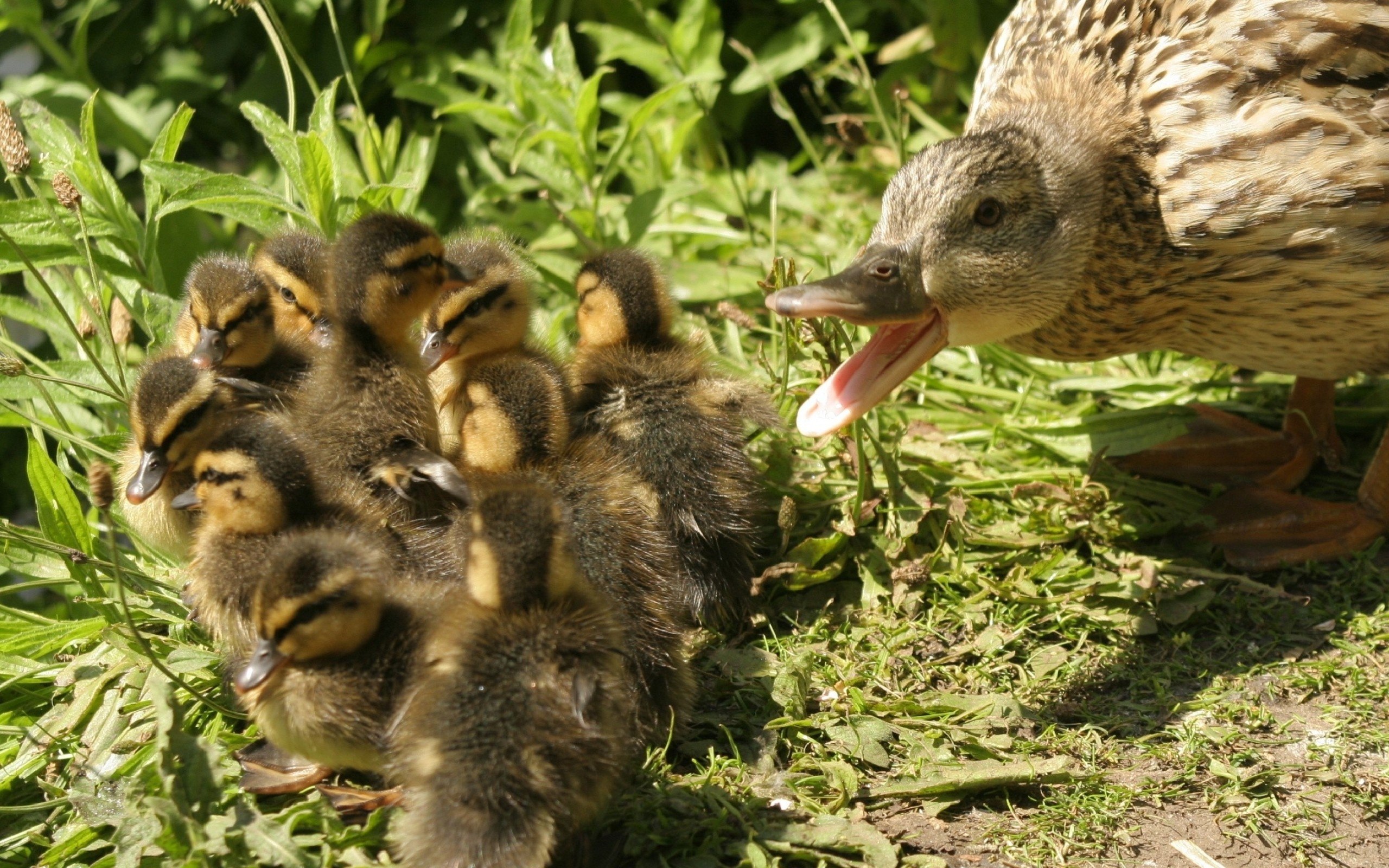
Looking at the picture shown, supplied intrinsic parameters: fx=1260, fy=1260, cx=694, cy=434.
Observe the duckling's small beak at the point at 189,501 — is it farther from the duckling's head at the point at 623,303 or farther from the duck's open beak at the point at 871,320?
the duck's open beak at the point at 871,320

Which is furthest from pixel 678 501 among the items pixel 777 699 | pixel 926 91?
pixel 926 91

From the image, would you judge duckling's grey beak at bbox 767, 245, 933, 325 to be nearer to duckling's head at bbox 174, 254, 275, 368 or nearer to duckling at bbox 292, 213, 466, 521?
duckling at bbox 292, 213, 466, 521

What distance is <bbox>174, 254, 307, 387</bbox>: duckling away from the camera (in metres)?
3.21

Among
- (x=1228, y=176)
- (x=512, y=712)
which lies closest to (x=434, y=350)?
(x=512, y=712)

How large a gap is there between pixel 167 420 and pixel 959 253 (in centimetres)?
204

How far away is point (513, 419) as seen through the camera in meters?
3.17

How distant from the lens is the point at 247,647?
2.82 meters

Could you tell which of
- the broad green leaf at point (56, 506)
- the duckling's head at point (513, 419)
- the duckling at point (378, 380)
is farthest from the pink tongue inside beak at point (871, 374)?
the broad green leaf at point (56, 506)

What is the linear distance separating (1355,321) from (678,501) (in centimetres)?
195

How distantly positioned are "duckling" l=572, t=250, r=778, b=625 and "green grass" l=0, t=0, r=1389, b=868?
223mm

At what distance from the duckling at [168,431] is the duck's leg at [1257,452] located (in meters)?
2.82

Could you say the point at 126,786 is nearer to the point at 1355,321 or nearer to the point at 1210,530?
the point at 1210,530

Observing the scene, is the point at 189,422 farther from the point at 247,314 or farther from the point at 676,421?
the point at 676,421

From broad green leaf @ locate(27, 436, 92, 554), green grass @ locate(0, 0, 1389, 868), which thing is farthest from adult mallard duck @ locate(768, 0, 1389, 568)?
broad green leaf @ locate(27, 436, 92, 554)
